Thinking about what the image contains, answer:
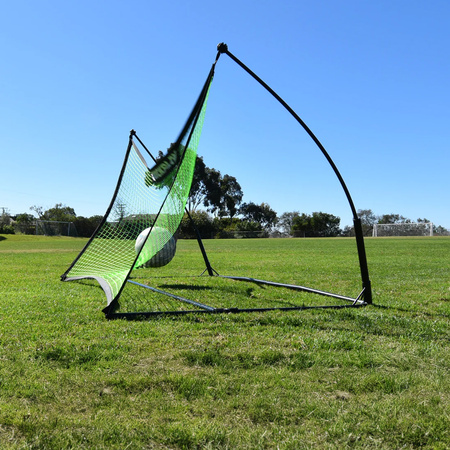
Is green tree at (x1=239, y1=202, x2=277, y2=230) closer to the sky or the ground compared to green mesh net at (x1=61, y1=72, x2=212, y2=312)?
closer to the sky

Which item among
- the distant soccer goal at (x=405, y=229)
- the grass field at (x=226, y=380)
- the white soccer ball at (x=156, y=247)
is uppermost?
the distant soccer goal at (x=405, y=229)

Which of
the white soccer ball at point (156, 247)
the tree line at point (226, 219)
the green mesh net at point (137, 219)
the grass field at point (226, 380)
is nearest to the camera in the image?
the grass field at point (226, 380)

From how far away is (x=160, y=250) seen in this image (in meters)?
7.48

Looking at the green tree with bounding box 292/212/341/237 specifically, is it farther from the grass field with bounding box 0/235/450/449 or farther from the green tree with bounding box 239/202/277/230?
the grass field with bounding box 0/235/450/449

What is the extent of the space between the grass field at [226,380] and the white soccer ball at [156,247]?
1963 millimetres

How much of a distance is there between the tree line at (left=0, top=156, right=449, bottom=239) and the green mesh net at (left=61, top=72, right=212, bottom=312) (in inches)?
1541

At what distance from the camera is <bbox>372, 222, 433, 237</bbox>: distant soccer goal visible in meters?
59.1

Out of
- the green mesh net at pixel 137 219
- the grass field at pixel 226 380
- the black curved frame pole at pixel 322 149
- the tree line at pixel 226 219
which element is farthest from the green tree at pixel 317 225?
the grass field at pixel 226 380

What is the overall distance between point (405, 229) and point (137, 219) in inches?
2338

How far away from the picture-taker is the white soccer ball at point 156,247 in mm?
6875

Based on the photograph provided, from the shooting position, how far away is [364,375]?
2912mm

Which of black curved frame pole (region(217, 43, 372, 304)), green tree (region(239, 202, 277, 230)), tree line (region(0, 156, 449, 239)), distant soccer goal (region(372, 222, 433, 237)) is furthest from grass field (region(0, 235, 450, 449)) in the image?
green tree (region(239, 202, 277, 230))

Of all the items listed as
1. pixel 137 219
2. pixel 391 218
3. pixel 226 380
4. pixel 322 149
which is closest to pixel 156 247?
pixel 137 219

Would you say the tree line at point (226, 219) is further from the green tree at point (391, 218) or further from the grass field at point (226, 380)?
the grass field at point (226, 380)
